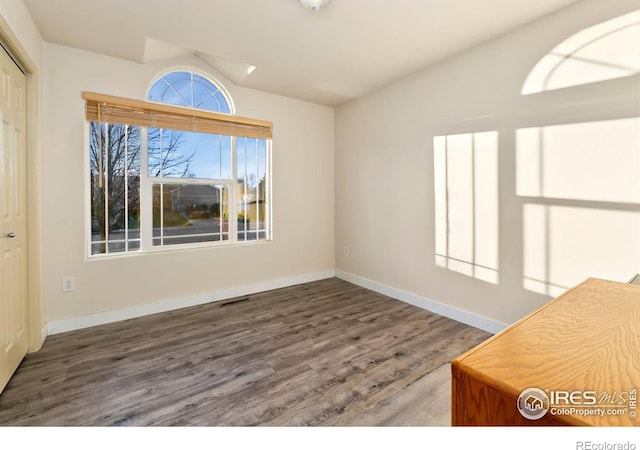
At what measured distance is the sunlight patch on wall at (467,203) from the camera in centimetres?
260

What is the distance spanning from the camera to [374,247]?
3.81m

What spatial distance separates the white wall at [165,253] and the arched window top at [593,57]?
261cm

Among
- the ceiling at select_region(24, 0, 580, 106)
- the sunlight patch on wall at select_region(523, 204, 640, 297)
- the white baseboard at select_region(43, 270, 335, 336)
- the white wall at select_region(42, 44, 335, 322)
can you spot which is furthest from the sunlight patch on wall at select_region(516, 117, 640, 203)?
the white baseboard at select_region(43, 270, 335, 336)

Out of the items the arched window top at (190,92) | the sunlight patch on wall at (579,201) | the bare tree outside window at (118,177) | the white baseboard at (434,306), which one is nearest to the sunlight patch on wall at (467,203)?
the sunlight patch on wall at (579,201)

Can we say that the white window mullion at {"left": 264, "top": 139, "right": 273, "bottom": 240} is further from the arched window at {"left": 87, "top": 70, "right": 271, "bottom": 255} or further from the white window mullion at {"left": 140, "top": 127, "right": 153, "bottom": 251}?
the white window mullion at {"left": 140, "top": 127, "right": 153, "bottom": 251}

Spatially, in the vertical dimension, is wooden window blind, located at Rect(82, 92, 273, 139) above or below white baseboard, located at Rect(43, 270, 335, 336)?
above

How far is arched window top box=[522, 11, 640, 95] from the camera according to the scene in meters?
1.89

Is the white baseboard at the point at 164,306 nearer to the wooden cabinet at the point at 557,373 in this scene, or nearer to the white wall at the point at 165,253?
the white wall at the point at 165,253

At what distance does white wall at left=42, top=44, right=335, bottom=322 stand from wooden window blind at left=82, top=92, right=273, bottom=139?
0.10 meters

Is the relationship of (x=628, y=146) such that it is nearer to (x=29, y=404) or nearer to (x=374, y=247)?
(x=374, y=247)

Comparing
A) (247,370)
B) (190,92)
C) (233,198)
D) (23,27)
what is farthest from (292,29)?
(247,370)

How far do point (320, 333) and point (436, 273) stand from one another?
1.36 metres

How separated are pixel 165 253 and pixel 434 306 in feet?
9.39

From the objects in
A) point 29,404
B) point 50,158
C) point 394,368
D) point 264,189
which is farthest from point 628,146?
point 50,158
